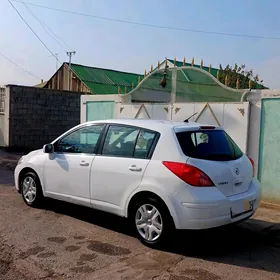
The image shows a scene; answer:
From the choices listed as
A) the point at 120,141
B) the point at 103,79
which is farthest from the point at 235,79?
the point at 120,141

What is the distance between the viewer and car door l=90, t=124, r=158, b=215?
491 centimetres

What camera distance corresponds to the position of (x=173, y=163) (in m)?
4.55

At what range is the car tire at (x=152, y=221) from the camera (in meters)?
4.56

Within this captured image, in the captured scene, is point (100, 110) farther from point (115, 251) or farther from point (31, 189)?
point (115, 251)

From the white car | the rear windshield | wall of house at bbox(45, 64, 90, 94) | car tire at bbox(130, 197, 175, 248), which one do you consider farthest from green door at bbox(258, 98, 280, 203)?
wall of house at bbox(45, 64, 90, 94)

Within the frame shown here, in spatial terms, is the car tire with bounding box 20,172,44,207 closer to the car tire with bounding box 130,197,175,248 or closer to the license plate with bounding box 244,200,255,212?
the car tire with bounding box 130,197,175,248

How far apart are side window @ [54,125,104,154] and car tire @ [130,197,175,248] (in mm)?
1277

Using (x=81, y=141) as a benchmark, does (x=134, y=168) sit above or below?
below

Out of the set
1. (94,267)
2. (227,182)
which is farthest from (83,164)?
(227,182)

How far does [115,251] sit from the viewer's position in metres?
4.62

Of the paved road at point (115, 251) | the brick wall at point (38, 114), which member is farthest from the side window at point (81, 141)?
the brick wall at point (38, 114)

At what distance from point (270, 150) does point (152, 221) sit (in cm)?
363

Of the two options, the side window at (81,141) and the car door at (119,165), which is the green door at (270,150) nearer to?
the car door at (119,165)

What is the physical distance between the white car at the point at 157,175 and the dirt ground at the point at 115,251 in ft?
1.14
